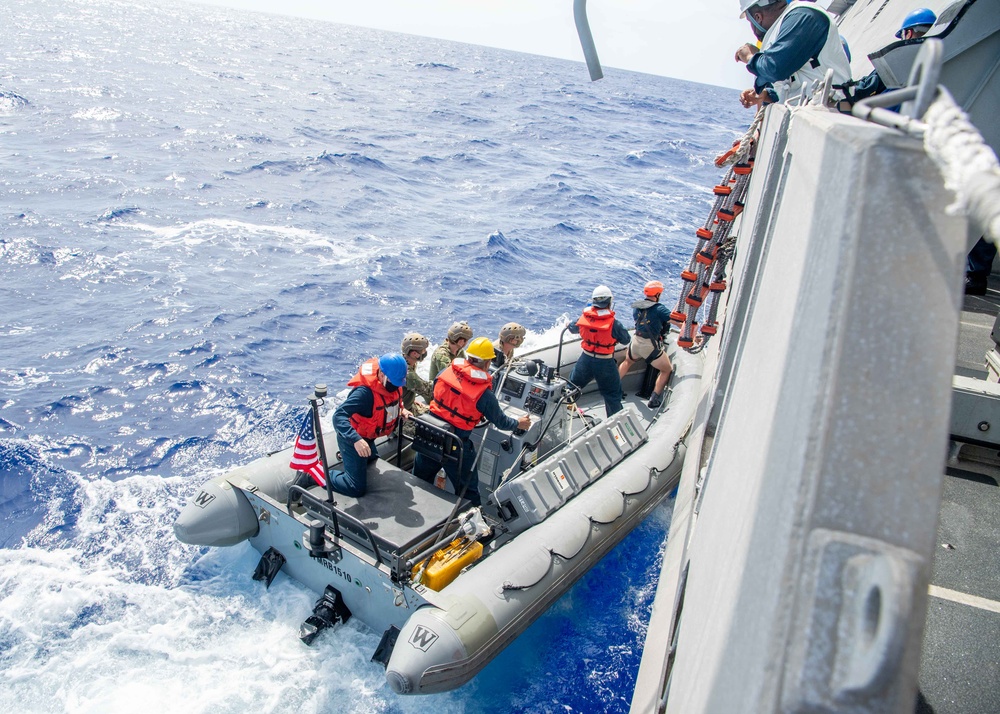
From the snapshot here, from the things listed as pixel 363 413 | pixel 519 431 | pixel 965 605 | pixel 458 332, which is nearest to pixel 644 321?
pixel 458 332

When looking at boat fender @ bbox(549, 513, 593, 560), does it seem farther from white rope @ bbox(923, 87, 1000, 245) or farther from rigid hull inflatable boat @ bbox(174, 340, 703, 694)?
white rope @ bbox(923, 87, 1000, 245)

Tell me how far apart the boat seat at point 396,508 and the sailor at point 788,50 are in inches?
162

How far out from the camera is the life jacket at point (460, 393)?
6.01 meters

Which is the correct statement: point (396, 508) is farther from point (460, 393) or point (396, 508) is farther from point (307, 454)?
point (460, 393)

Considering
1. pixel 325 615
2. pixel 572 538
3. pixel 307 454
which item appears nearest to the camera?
pixel 307 454

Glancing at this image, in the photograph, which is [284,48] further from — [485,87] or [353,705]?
[353,705]

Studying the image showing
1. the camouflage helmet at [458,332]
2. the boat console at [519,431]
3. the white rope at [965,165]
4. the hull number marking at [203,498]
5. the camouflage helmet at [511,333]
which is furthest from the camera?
the camouflage helmet at [511,333]

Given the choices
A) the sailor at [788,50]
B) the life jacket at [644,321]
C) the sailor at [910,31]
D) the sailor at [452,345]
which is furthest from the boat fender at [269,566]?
the sailor at [910,31]

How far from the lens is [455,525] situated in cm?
597

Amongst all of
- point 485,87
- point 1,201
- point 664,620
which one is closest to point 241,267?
point 1,201

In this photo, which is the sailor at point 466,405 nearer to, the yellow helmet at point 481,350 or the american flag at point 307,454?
the yellow helmet at point 481,350

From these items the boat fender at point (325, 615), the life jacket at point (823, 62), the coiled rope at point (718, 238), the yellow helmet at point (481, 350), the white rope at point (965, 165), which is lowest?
the boat fender at point (325, 615)

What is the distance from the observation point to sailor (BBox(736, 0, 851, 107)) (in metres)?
4.58

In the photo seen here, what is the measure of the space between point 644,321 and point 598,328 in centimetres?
110
